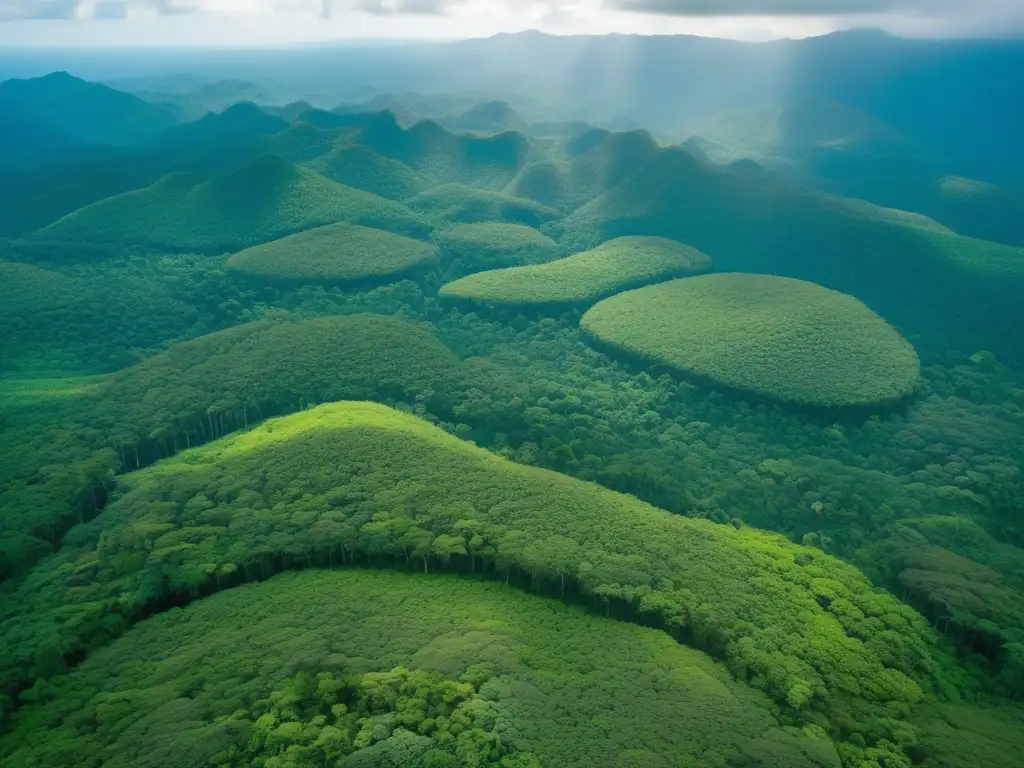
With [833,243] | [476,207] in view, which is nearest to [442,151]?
[476,207]

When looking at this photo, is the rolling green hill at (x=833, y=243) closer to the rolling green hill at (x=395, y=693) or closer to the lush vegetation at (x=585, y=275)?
the lush vegetation at (x=585, y=275)

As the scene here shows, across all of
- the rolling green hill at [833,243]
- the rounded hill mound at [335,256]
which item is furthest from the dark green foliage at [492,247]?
the rolling green hill at [833,243]

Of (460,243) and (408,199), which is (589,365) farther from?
(408,199)

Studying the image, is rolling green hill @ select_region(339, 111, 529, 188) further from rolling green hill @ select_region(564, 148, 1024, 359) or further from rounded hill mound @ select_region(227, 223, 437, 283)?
rounded hill mound @ select_region(227, 223, 437, 283)

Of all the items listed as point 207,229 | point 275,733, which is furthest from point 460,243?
point 275,733

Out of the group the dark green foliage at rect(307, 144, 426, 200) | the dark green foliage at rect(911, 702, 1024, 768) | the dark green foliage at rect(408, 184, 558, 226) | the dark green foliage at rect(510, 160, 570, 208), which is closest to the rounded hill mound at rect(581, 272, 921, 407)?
the dark green foliage at rect(911, 702, 1024, 768)

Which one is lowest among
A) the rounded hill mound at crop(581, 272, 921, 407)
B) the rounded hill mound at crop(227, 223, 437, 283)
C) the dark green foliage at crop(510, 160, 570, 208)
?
the dark green foliage at crop(510, 160, 570, 208)

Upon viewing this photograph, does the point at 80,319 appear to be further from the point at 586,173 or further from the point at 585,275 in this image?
the point at 586,173
